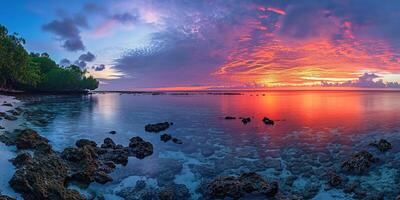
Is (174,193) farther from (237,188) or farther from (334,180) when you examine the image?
(334,180)

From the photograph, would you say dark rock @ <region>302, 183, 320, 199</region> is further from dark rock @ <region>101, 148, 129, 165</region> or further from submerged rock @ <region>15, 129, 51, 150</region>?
submerged rock @ <region>15, 129, 51, 150</region>

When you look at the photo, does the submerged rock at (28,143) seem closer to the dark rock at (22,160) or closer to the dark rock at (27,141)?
the dark rock at (27,141)

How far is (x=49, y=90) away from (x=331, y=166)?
152 metres

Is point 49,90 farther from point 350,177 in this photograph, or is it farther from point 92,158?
point 350,177

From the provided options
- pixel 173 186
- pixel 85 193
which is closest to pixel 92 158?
pixel 85 193

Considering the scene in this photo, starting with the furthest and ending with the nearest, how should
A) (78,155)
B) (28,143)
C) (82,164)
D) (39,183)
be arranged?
(28,143) < (78,155) < (82,164) < (39,183)

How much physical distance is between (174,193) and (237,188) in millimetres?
3339

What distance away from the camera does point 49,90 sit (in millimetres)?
146500

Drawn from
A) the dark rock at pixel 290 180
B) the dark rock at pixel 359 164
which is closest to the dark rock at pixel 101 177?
the dark rock at pixel 290 180

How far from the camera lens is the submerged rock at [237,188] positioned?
14.9 metres

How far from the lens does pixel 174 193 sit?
605 inches

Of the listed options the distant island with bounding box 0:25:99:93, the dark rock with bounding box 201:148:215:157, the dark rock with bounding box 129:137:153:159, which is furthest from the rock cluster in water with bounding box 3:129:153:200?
the distant island with bounding box 0:25:99:93

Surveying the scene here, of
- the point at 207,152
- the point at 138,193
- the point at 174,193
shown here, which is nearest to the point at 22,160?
the point at 138,193

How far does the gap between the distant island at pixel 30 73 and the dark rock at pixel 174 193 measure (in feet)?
221
